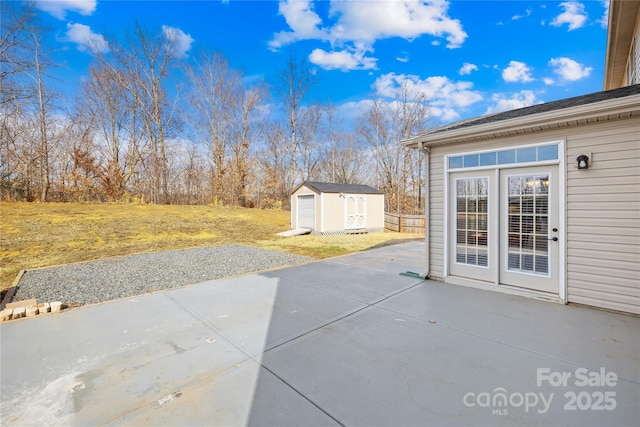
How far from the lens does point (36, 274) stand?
221 inches

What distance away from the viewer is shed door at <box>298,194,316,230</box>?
12.7 metres

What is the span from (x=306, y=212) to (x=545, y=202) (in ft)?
32.7

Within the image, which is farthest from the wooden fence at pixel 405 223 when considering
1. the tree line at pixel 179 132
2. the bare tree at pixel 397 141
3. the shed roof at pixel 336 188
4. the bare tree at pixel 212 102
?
the bare tree at pixel 212 102

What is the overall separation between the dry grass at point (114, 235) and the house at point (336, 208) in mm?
1103

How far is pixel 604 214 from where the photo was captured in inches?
136

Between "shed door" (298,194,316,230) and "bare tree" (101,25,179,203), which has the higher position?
"bare tree" (101,25,179,203)

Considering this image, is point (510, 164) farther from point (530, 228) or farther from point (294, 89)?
point (294, 89)

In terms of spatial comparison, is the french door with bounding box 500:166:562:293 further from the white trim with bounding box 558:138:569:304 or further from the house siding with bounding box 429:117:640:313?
the house siding with bounding box 429:117:640:313

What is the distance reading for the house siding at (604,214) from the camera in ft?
10.8

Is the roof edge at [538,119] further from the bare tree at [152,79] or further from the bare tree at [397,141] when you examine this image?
the bare tree at [152,79]

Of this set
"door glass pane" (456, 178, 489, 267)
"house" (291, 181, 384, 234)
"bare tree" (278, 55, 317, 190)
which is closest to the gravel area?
"door glass pane" (456, 178, 489, 267)

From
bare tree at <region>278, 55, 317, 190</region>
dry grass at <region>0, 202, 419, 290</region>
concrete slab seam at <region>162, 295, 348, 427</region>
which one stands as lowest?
concrete slab seam at <region>162, 295, 348, 427</region>

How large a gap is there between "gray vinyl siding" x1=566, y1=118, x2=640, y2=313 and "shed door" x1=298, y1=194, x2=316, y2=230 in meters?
9.61

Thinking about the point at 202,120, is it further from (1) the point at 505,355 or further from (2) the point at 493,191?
(1) the point at 505,355
